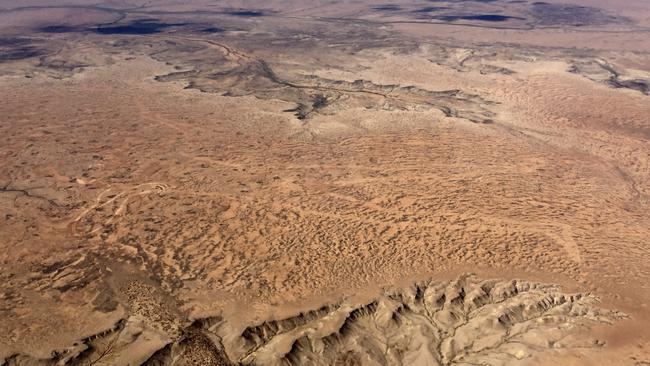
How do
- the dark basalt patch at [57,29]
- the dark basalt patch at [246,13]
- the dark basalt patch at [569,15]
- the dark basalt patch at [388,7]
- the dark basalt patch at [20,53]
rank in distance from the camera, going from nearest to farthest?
the dark basalt patch at [20,53]
the dark basalt patch at [57,29]
the dark basalt patch at [569,15]
the dark basalt patch at [246,13]
the dark basalt patch at [388,7]

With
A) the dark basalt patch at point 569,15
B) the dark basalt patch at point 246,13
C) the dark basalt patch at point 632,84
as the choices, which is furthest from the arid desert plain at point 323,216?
the dark basalt patch at point 246,13

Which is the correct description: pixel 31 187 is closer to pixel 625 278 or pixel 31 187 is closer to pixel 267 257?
pixel 267 257

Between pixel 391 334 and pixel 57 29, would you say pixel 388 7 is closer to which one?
pixel 57 29

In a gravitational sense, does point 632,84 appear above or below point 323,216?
above

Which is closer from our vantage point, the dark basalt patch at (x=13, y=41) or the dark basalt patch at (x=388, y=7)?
the dark basalt patch at (x=13, y=41)

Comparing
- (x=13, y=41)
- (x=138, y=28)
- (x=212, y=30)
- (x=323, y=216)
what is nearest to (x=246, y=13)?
(x=212, y=30)

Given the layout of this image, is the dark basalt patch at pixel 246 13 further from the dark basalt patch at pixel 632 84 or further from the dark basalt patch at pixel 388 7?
the dark basalt patch at pixel 632 84

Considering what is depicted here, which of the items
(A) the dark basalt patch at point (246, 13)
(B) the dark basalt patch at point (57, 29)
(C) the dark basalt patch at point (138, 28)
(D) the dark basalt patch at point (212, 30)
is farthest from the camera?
(A) the dark basalt patch at point (246, 13)

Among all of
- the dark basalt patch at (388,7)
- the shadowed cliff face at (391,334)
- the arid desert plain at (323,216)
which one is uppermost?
the dark basalt patch at (388,7)

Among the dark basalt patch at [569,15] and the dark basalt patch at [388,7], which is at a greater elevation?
the dark basalt patch at [388,7]
